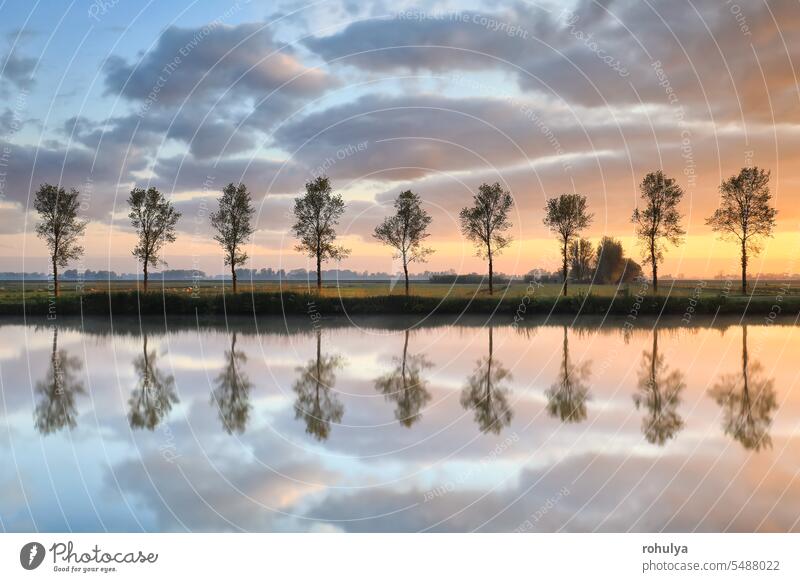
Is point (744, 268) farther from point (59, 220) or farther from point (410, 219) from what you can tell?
point (59, 220)

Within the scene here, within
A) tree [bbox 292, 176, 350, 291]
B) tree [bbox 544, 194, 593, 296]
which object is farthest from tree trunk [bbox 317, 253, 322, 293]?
tree [bbox 544, 194, 593, 296]

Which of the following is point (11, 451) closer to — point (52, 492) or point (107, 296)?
point (52, 492)

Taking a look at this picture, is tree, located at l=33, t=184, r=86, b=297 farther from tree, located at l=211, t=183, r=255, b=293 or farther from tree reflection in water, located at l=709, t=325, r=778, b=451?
tree reflection in water, located at l=709, t=325, r=778, b=451

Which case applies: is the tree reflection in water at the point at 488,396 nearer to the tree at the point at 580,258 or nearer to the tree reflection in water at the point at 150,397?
the tree reflection in water at the point at 150,397

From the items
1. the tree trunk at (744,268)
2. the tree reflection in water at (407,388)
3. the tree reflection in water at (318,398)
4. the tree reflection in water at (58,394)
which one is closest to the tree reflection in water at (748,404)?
the tree reflection in water at (407,388)

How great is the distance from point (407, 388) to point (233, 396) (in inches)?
171

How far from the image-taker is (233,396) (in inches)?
587

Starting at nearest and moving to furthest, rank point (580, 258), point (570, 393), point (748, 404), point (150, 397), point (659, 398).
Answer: point (748, 404) < point (659, 398) < point (150, 397) < point (570, 393) < point (580, 258)

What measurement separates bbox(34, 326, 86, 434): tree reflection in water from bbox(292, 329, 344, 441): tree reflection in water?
474cm

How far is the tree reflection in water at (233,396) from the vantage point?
1261 cm

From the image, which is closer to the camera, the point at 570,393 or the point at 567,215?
the point at 570,393

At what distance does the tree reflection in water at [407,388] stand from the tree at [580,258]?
3523cm

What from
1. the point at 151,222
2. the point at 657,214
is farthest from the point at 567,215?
the point at 151,222

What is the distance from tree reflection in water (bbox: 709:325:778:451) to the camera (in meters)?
11.5
